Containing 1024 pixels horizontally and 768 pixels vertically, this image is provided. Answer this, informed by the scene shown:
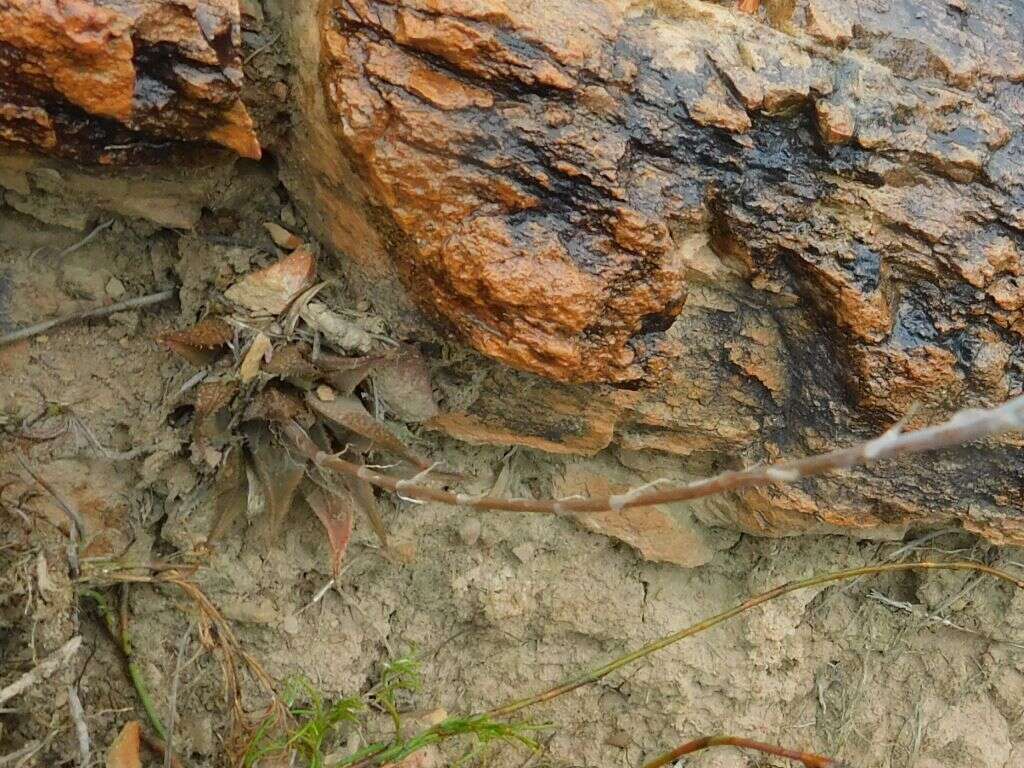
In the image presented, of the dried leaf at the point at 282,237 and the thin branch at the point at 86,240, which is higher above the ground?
the dried leaf at the point at 282,237

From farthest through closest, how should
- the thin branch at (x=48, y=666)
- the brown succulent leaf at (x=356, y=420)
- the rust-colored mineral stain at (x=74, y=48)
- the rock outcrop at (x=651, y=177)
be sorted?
the brown succulent leaf at (x=356, y=420) → the thin branch at (x=48, y=666) → the rock outcrop at (x=651, y=177) → the rust-colored mineral stain at (x=74, y=48)

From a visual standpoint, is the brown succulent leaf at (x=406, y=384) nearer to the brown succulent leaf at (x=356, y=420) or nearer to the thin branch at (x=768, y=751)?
the brown succulent leaf at (x=356, y=420)

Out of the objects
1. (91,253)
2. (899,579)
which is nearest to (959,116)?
(899,579)

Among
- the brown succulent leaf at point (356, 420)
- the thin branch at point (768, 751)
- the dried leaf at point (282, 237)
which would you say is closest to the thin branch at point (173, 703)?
the brown succulent leaf at point (356, 420)

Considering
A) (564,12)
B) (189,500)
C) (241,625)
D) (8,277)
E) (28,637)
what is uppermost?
(564,12)

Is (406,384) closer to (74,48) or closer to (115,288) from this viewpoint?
(115,288)

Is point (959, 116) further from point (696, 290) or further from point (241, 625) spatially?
point (241, 625)

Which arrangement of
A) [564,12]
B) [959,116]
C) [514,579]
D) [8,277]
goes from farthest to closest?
1. [514,579]
2. [8,277]
3. [959,116]
4. [564,12]
